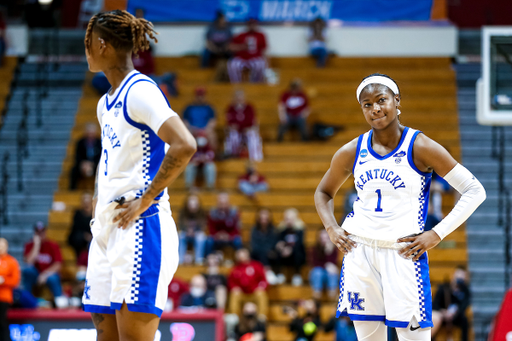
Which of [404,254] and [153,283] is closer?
[153,283]

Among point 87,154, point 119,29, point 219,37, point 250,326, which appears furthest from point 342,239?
point 219,37

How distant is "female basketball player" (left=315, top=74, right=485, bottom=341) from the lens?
3529mm

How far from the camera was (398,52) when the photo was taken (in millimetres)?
16750

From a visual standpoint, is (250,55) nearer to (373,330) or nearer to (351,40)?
(351,40)

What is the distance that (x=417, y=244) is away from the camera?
3523 millimetres

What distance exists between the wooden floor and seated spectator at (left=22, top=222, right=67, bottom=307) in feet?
2.01

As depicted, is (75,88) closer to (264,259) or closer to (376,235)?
(264,259)

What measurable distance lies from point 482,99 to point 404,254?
4495 mm

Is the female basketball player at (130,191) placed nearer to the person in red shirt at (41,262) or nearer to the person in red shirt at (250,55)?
the person in red shirt at (41,262)

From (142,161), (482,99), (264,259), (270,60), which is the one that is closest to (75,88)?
(270,60)

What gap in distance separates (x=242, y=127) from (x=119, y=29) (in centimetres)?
1091

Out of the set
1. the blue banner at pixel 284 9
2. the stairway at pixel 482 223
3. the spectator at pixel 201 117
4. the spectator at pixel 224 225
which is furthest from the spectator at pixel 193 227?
the blue banner at pixel 284 9

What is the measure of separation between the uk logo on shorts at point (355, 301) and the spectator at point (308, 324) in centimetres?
642

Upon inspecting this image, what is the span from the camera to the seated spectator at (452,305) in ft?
33.2
